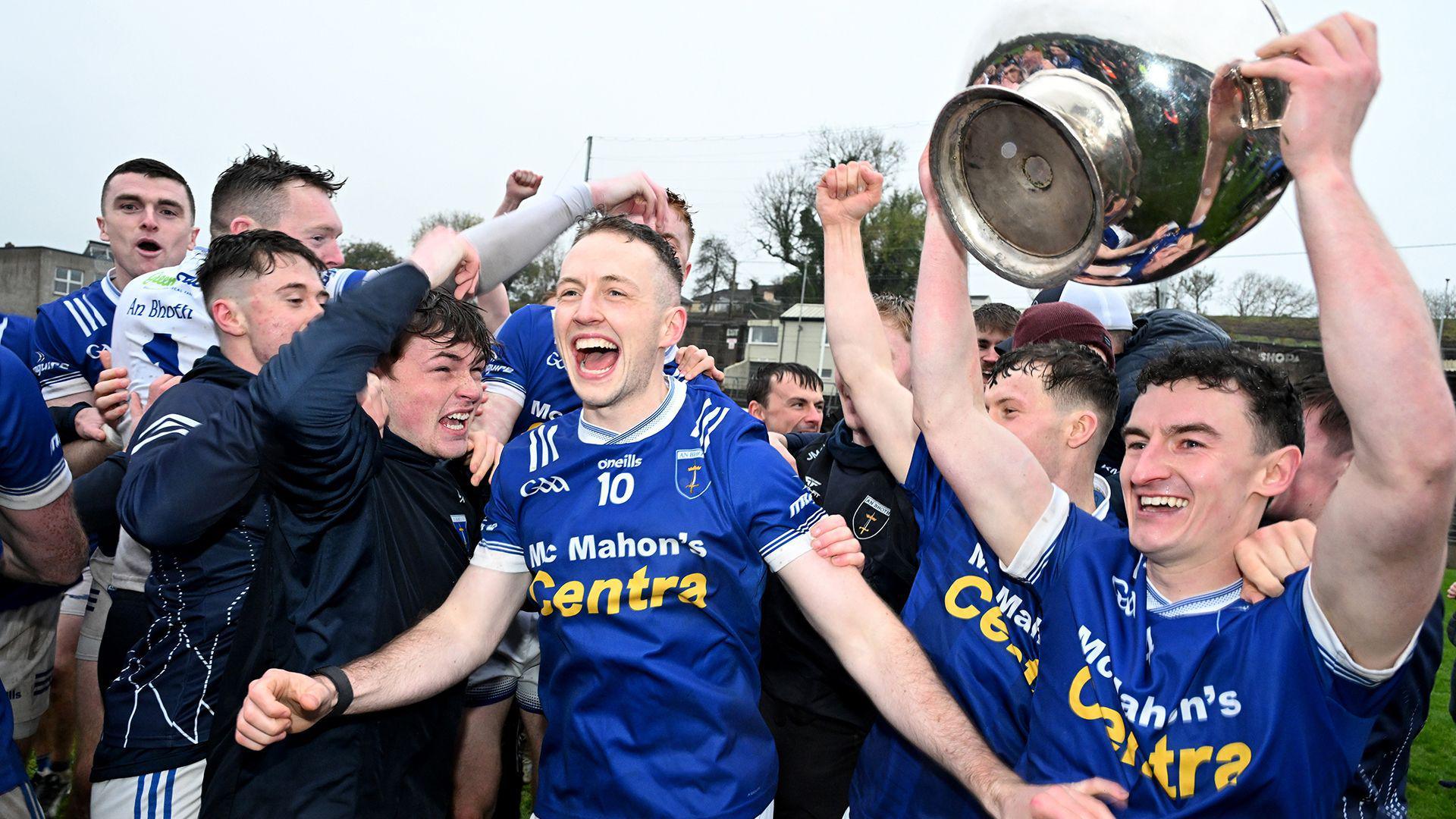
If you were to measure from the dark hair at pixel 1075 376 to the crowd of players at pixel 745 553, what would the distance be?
2cm

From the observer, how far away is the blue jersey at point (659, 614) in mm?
2482

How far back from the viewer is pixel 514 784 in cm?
484

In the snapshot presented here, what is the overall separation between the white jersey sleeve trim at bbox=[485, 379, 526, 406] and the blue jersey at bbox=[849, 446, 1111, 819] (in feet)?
6.73

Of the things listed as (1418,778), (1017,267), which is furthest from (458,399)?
(1418,778)

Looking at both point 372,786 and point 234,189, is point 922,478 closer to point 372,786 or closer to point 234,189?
point 372,786

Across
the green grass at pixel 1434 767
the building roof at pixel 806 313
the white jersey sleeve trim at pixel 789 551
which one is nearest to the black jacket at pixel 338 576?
the white jersey sleeve trim at pixel 789 551

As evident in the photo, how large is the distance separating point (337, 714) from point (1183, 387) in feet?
7.74

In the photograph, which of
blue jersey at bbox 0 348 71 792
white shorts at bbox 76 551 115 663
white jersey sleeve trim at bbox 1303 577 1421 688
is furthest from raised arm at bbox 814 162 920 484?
white shorts at bbox 76 551 115 663

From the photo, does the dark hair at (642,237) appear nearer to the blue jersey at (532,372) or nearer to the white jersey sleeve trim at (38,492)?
the blue jersey at (532,372)

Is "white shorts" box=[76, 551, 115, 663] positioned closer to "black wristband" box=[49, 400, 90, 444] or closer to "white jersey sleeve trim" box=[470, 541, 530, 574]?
"black wristband" box=[49, 400, 90, 444]

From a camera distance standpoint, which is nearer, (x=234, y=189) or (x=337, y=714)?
(x=337, y=714)

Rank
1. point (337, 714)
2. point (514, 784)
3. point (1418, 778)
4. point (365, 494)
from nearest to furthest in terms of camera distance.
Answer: point (337, 714) → point (365, 494) → point (514, 784) → point (1418, 778)

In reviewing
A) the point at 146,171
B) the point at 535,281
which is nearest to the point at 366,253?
the point at 535,281

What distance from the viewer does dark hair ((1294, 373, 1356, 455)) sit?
2.75 meters
